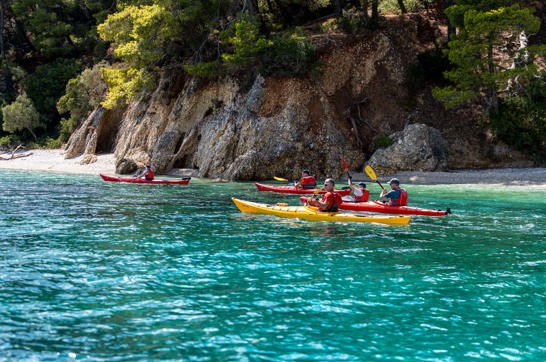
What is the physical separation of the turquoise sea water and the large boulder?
42.5 ft

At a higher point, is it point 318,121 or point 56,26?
point 56,26

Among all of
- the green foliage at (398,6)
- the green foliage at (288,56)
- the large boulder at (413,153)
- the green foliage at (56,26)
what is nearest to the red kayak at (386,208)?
the large boulder at (413,153)

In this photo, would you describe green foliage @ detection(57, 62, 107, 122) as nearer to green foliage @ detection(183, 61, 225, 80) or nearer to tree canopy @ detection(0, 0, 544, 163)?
tree canopy @ detection(0, 0, 544, 163)

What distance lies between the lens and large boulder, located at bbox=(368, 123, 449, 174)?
28.5 meters

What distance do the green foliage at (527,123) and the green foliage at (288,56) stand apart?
11.5 meters

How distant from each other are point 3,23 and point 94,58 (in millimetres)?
11625

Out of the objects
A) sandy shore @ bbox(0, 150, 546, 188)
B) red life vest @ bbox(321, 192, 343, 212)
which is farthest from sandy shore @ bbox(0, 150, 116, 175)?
red life vest @ bbox(321, 192, 343, 212)

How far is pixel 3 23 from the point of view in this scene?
51812mm

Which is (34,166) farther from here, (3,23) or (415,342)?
(415,342)

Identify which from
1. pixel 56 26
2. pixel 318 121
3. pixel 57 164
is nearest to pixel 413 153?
pixel 318 121

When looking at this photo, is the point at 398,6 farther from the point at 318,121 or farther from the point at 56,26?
the point at 56,26

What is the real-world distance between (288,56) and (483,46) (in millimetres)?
10950

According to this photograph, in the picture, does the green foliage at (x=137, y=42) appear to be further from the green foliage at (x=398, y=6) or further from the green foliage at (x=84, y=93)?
the green foliage at (x=398, y=6)

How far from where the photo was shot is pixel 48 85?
4759cm
